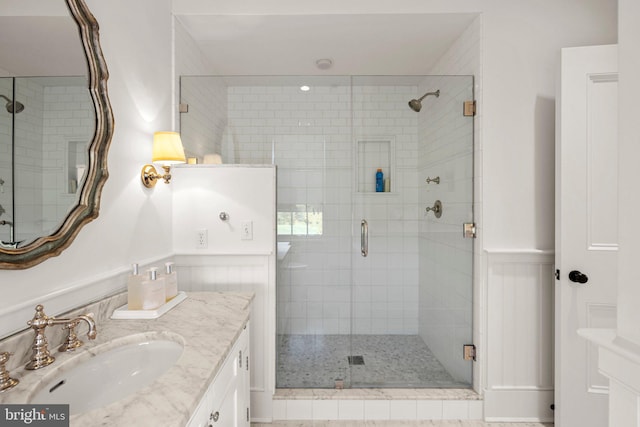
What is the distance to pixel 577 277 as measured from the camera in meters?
1.74

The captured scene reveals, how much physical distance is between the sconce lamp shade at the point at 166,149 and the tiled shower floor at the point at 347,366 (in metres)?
1.27

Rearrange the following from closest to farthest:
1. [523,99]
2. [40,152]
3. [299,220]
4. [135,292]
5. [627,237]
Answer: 1. [627,237]
2. [40,152]
3. [135,292]
4. [523,99]
5. [299,220]

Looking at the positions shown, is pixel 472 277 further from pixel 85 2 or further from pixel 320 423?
pixel 85 2

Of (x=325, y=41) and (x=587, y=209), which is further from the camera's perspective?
(x=325, y=41)

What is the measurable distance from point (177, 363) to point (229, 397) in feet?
1.32

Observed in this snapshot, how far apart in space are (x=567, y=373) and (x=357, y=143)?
5.73 ft

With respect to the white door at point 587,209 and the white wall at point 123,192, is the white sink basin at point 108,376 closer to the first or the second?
the white wall at point 123,192

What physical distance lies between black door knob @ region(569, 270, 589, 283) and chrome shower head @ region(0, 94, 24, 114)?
7.98 ft

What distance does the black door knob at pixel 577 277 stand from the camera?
68.2 inches

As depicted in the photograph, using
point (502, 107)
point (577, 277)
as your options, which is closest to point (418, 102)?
point (502, 107)

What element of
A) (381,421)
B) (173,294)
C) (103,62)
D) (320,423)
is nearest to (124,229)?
(173,294)

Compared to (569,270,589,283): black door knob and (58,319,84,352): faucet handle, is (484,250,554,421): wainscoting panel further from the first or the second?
(58,319,84,352): faucet handle

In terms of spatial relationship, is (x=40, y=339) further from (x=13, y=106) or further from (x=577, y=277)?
(x=577, y=277)

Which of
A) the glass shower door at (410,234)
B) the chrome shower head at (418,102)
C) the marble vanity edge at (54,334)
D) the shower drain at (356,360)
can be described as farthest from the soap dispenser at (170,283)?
the chrome shower head at (418,102)
